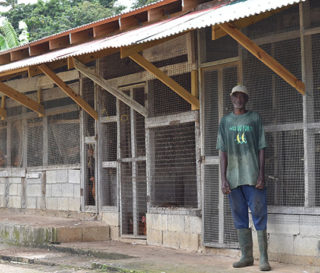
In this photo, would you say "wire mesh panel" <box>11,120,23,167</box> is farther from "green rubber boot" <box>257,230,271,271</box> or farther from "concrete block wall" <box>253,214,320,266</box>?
"green rubber boot" <box>257,230,271,271</box>

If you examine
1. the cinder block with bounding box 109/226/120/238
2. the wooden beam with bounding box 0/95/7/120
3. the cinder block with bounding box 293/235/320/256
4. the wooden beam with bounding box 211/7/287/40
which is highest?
the wooden beam with bounding box 211/7/287/40

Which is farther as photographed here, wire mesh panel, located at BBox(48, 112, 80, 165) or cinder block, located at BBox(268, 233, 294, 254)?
wire mesh panel, located at BBox(48, 112, 80, 165)

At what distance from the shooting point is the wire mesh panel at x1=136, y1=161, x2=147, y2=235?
10867mm

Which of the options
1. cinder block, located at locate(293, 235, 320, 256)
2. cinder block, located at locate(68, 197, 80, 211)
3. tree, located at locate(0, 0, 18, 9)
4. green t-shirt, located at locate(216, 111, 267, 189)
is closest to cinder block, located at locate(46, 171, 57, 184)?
cinder block, located at locate(68, 197, 80, 211)

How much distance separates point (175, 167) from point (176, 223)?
865mm

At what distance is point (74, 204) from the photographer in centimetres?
1245

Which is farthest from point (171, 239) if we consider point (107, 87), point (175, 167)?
point (107, 87)

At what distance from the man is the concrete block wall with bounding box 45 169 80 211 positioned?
494 centimetres

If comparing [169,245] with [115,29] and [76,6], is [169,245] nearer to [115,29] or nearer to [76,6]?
[115,29]

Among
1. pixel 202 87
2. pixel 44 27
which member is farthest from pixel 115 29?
pixel 44 27

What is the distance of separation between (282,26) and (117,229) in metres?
4.93

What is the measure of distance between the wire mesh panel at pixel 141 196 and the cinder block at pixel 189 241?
1.41 m

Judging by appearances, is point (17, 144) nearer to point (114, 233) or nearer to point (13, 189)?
point (13, 189)

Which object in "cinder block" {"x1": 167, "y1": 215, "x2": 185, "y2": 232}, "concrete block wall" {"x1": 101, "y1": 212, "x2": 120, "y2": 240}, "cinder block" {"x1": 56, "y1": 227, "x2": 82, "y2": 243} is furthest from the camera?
"concrete block wall" {"x1": 101, "y1": 212, "x2": 120, "y2": 240}
